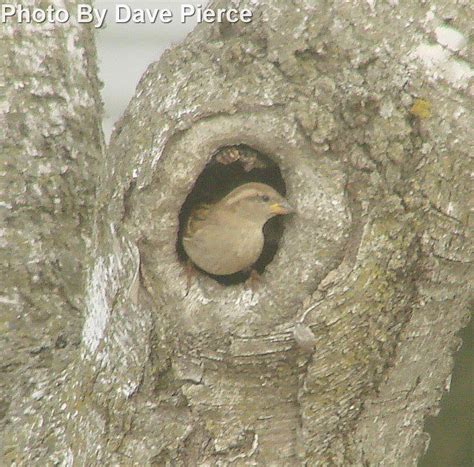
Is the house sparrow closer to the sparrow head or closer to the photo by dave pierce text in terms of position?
the sparrow head

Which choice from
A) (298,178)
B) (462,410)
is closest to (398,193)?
(298,178)

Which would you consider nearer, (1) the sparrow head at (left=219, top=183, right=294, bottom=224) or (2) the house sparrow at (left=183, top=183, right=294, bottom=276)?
(1) the sparrow head at (left=219, top=183, right=294, bottom=224)

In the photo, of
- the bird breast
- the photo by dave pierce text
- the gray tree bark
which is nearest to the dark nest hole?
the bird breast

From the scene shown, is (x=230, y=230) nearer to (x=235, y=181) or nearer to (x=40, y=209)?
(x=235, y=181)

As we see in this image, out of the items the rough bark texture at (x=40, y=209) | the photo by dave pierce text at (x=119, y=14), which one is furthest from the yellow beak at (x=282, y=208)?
the rough bark texture at (x=40, y=209)

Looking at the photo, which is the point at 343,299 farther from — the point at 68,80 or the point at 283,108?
the point at 68,80
